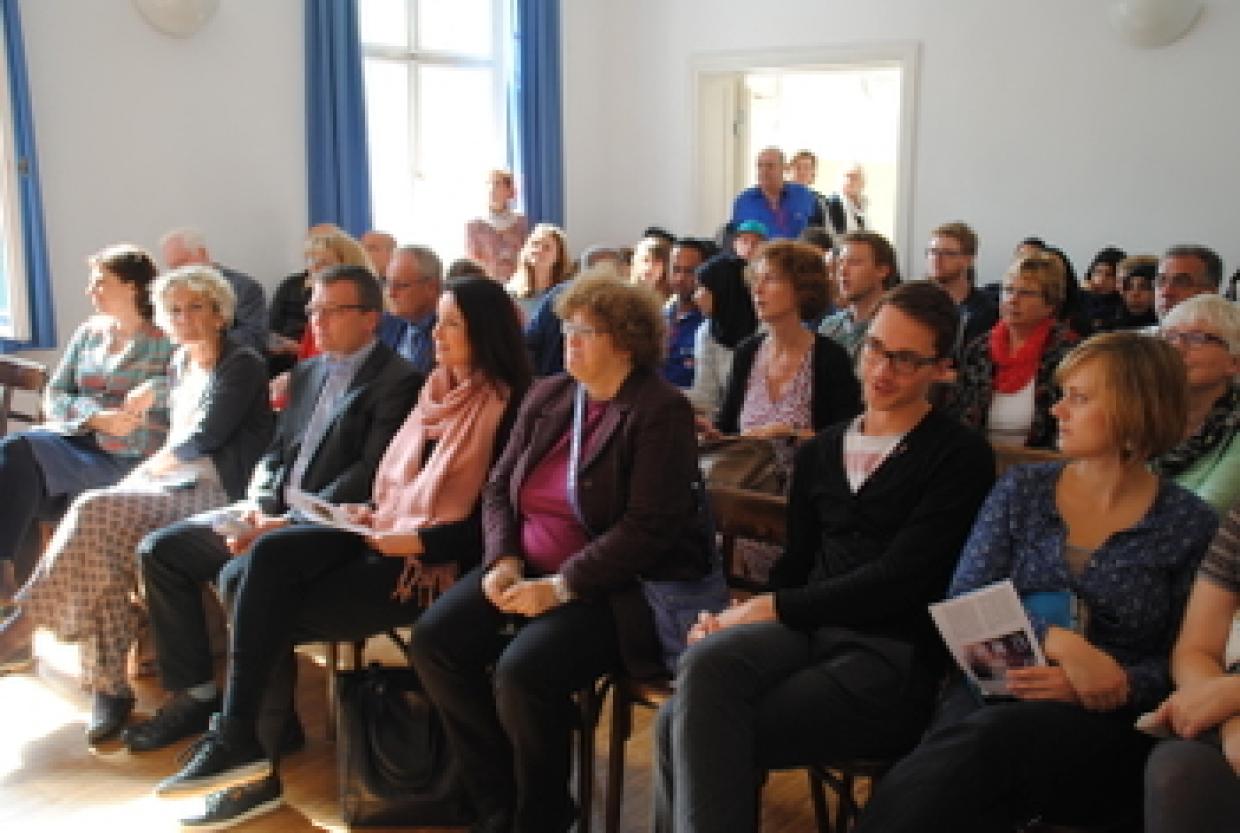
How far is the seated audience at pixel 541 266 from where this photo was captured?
528 centimetres

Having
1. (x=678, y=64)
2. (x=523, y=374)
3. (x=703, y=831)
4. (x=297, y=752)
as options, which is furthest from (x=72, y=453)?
(x=678, y=64)

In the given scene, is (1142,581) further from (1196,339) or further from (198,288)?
(198,288)

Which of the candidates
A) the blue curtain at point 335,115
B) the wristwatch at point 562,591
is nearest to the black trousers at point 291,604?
the wristwatch at point 562,591

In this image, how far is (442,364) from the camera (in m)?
2.81

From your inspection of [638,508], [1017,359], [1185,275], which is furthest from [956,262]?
[638,508]

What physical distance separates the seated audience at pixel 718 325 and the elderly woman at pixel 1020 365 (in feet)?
2.66

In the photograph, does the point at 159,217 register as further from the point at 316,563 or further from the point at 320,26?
the point at 316,563

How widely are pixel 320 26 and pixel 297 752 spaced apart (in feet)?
15.7

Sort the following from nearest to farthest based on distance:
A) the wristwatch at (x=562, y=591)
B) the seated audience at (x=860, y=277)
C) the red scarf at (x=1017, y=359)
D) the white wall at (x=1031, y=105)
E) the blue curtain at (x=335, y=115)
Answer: the wristwatch at (x=562, y=591)
the red scarf at (x=1017, y=359)
the seated audience at (x=860, y=277)
the white wall at (x=1031, y=105)
the blue curtain at (x=335, y=115)

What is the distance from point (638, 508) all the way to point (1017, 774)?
Result: 90cm

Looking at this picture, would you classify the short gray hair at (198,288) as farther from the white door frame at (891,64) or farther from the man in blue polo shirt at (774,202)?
the white door frame at (891,64)

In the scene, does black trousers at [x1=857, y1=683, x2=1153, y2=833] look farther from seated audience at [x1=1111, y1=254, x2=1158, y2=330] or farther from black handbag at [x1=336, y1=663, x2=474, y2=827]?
seated audience at [x1=1111, y1=254, x2=1158, y2=330]

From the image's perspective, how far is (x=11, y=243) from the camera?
5.17 meters

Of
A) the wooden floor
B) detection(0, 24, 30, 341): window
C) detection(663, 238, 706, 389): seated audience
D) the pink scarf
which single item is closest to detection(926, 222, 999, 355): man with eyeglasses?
detection(663, 238, 706, 389): seated audience
